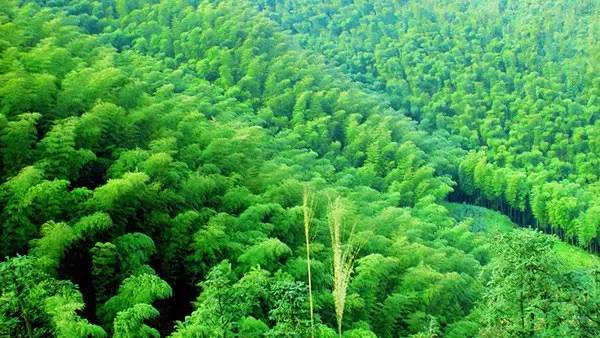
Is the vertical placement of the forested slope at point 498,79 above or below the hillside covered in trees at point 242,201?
below

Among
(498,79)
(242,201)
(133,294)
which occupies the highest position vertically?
(133,294)

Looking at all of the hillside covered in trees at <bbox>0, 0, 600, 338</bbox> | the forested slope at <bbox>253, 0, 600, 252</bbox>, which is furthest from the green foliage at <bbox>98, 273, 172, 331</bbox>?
the forested slope at <bbox>253, 0, 600, 252</bbox>

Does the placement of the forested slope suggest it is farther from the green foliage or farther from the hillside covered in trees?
A: the green foliage

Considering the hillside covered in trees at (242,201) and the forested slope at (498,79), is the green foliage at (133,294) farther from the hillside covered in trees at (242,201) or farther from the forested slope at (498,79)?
the forested slope at (498,79)

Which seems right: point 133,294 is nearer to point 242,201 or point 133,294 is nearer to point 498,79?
point 242,201

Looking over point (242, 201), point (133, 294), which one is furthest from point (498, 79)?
point (133, 294)

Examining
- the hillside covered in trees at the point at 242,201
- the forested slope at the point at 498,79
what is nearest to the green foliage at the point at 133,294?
the hillside covered in trees at the point at 242,201
